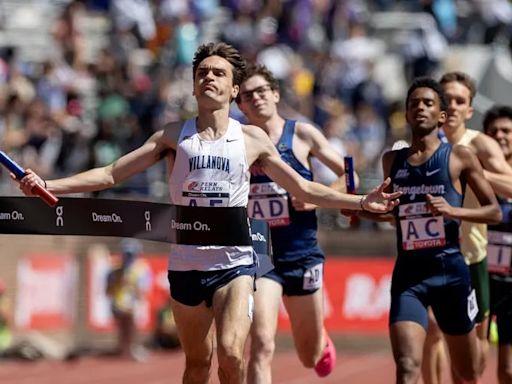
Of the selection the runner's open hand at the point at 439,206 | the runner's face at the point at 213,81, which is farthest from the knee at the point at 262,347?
the runner's face at the point at 213,81

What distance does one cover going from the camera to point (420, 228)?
30.4ft

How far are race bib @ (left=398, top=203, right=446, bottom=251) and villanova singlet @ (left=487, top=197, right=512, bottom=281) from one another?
2002 millimetres

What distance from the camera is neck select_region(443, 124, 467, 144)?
10609 mm

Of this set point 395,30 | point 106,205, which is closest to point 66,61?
point 395,30

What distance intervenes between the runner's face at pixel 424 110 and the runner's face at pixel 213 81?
4.62 ft

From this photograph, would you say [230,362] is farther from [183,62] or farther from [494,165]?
[183,62]

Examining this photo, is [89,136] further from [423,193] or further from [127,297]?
[423,193]

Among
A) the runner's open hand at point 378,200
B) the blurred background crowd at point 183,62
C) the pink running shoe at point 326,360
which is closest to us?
the runner's open hand at point 378,200

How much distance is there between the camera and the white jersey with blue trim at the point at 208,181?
8.51m

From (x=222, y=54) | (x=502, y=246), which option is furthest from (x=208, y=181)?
(x=502, y=246)

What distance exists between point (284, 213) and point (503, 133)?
197cm

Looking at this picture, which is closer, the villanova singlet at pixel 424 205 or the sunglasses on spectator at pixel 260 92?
the villanova singlet at pixel 424 205

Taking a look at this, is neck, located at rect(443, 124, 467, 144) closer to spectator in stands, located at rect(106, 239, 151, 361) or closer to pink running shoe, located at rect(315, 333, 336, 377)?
pink running shoe, located at rect(315, 333, 336, 377)

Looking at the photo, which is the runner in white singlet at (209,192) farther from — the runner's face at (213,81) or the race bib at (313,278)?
the race bib at (313,278)
